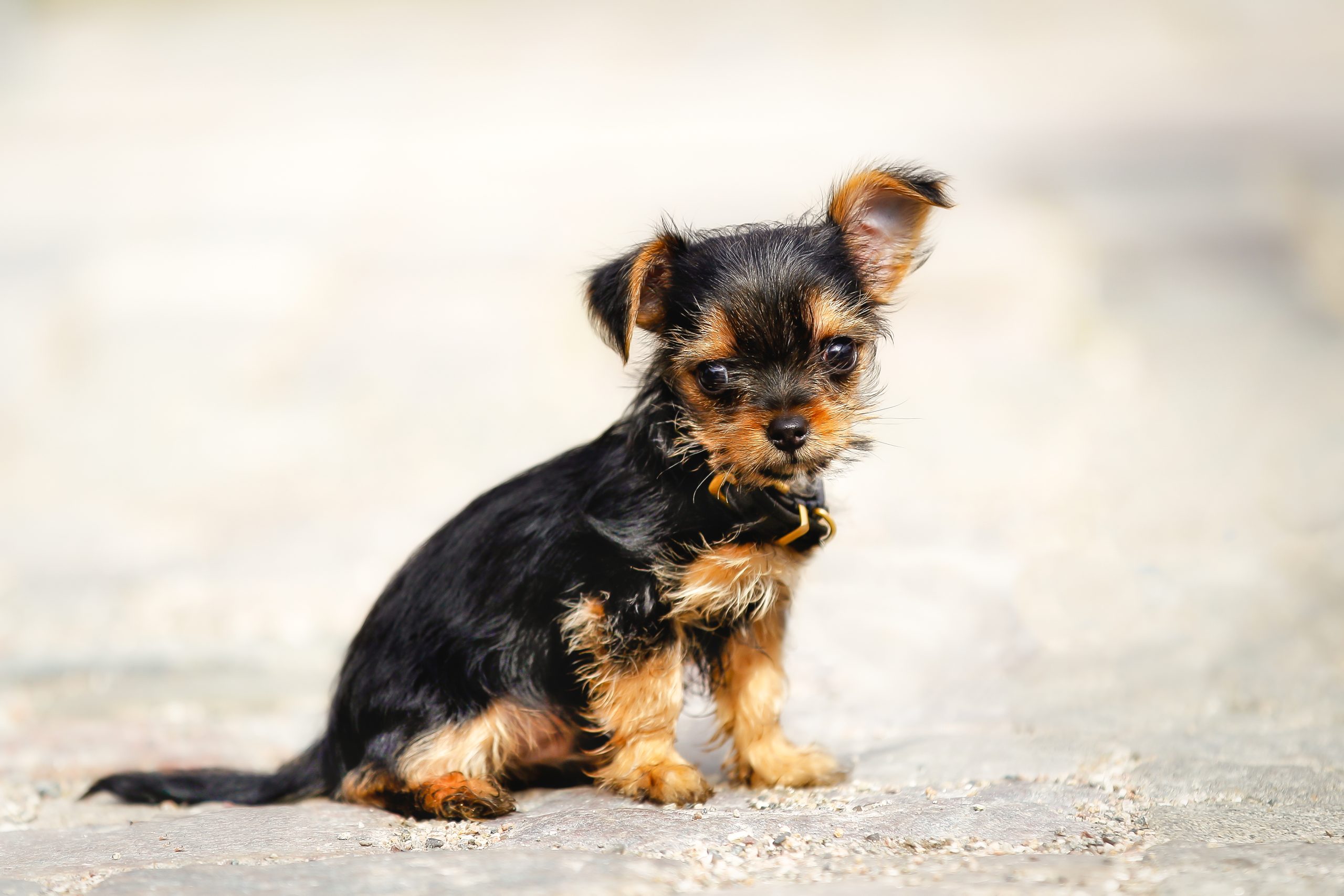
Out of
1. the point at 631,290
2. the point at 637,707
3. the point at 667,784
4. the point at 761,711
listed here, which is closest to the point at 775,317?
the point at 631,290

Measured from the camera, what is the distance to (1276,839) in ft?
14.3

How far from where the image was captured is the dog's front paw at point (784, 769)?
538cm

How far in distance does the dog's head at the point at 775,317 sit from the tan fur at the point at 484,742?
54.0 inches

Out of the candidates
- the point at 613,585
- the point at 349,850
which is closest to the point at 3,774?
the point at 349,850

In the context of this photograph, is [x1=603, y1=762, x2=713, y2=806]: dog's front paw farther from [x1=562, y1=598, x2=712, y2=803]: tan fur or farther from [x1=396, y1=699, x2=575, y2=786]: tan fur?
[x1=396, y1=699, x2=575, y2=786]: tan fur

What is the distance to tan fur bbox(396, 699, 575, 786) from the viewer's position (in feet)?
16.5

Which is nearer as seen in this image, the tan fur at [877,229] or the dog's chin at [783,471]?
the dog's chin at [783,471]

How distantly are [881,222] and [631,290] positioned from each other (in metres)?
1.27

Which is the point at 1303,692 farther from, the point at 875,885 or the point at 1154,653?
the point at 875,885

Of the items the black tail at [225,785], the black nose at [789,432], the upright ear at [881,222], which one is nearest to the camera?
the black nose at [789,432]

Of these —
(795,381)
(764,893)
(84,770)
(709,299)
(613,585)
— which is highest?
(709,299)

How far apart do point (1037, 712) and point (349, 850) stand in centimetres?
417

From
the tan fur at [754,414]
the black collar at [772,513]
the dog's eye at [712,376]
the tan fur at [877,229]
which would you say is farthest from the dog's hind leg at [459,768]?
the tan fur at [877,229]

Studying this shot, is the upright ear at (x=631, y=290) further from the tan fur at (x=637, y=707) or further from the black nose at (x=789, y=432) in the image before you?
the tan fur at (x=637, y=707)
